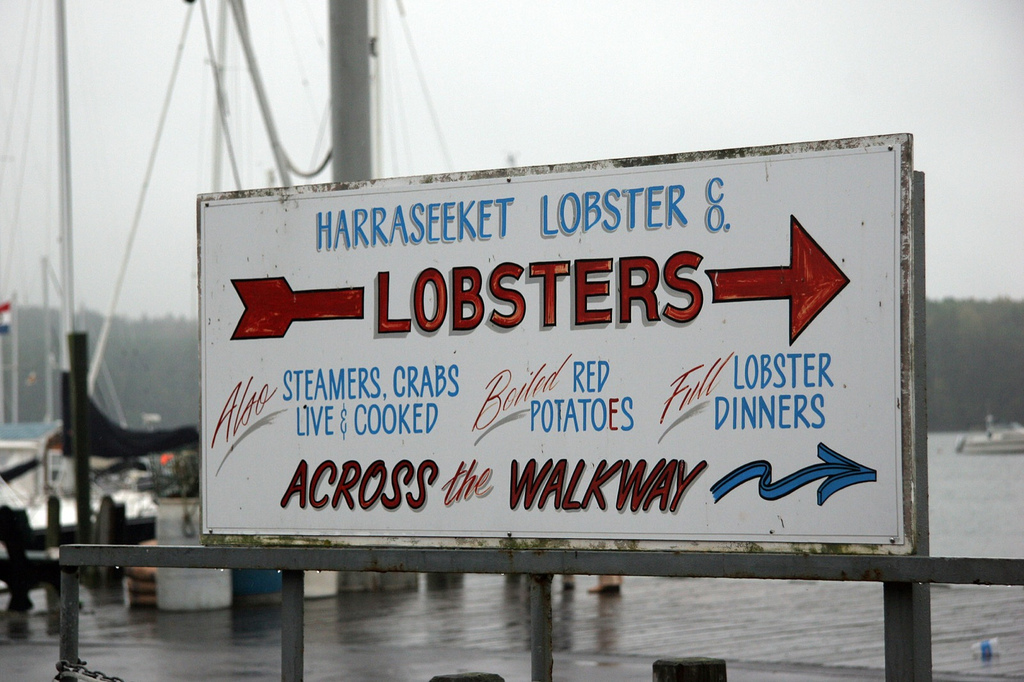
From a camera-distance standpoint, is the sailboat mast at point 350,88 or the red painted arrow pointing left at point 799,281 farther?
the sailboat mast at point 350,88

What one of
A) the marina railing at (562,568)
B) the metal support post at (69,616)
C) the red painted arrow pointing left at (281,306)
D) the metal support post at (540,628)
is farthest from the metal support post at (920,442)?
the metal support post at (69,616)

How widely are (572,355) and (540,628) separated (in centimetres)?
130

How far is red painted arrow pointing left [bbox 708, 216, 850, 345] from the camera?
18.5 feet

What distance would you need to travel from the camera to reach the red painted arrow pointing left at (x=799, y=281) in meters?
5.63

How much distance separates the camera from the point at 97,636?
489 inches

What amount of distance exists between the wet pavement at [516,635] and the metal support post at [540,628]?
3659 millimetres

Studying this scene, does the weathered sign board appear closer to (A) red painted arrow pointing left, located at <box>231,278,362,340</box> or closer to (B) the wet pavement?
(A) red painted arrow pointing left, located at <box>231,278,362,340</box>

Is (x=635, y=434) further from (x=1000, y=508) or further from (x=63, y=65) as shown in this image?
(x=1000, y=508)

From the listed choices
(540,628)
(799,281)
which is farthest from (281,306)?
(799,281)

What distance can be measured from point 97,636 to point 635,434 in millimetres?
8414

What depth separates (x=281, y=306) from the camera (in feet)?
21.5

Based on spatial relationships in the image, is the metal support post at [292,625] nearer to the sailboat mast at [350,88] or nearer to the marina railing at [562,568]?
the marina railing at [562,568]

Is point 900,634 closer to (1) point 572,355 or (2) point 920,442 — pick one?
(2) point 920,442

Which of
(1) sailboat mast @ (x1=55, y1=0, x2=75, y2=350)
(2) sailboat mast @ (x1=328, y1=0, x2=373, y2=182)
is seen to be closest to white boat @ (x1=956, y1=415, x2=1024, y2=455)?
(1) sailboat mast @ (x1=55, y1=0, x2=75, y2=350)
